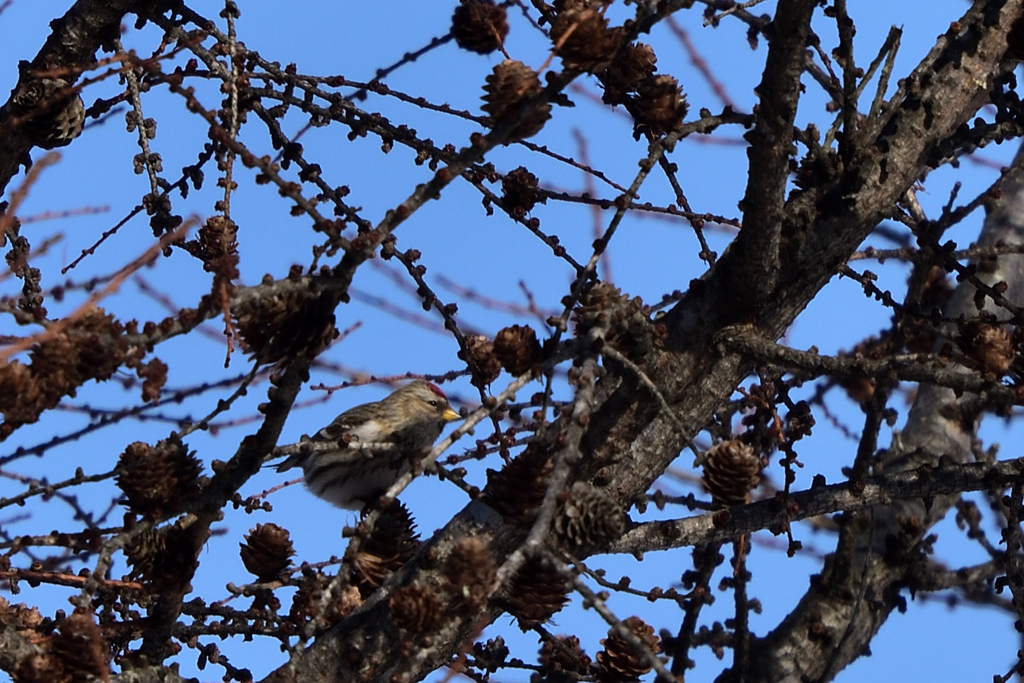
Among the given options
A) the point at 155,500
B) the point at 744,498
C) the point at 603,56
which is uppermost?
the point at 603,56

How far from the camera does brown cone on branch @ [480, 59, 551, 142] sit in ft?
6.54

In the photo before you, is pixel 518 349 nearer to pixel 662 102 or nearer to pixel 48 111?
pixel 662 102

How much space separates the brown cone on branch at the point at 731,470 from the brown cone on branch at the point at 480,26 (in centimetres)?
128

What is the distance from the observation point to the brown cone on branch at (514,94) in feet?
6.54

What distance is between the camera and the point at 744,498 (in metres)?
2.53

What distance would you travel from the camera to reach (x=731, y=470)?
2.45 metres

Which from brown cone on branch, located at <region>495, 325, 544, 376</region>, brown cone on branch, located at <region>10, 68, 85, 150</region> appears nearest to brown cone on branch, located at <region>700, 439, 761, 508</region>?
brown cone on branch, located at <region>495, 325, 544, 376</region>

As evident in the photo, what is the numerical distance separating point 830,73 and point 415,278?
1.65 m

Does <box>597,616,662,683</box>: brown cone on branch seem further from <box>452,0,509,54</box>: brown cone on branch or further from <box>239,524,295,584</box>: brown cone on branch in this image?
Answer: <box>452,0,509,54</box>: brown cone on branch

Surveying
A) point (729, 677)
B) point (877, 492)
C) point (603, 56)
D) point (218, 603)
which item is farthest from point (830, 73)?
point (218, 603)

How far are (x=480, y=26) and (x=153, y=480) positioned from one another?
1521 mm

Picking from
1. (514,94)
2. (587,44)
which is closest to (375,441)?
(514,94)

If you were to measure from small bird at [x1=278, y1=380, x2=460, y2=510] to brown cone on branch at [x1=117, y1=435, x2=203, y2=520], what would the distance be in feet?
5.33

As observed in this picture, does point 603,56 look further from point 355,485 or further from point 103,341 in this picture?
point 355,485
